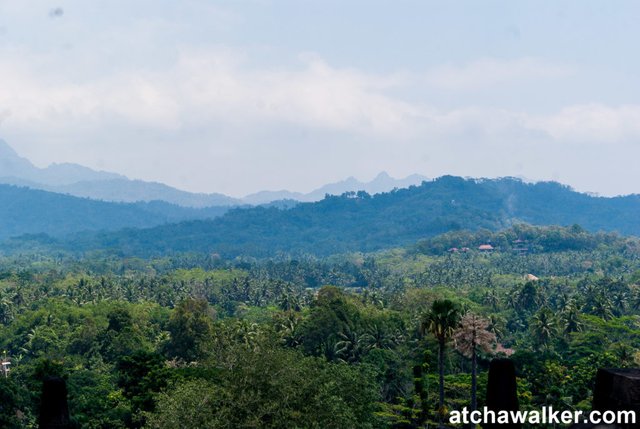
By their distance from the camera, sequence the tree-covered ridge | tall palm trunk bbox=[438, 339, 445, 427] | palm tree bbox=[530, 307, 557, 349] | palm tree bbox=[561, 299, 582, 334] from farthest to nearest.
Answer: palm tree bbox=[561, 299, 582, 334] < palm tree bbox=[530, 307, 557, 349] < tall palm trunk bbox=[438, 339, 445, 427] < the tree-covered ridge

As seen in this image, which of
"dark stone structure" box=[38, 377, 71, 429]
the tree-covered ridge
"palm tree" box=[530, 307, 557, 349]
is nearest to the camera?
"dark stone structure" box=[38, 377, 71, 429]

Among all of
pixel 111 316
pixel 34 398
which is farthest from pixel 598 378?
pixel 111 316

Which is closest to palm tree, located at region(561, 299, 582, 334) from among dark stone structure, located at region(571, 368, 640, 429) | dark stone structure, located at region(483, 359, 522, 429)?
dark stone structure, located at region(483, 359, 522, 429)

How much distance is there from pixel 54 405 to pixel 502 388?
4.38 meters

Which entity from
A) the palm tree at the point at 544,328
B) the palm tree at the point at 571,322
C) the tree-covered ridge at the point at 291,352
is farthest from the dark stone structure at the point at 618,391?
the palm tree at the point at 571,322

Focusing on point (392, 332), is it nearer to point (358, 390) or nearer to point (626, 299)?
point (358, 390)

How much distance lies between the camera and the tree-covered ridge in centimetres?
3447

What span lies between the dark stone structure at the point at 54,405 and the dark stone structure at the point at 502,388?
4.11 meters

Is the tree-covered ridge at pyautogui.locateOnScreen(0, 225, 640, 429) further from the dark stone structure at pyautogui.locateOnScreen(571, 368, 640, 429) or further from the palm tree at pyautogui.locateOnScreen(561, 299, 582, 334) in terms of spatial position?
the dark stone structure at pyautogui.locateOnScreen(571, 368, 640, 429)

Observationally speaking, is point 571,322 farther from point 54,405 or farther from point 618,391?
point 54,405

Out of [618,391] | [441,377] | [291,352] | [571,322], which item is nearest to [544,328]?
[571,322]

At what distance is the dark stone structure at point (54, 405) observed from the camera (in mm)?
7055

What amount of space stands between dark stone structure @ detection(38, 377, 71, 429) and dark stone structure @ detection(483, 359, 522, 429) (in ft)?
13.5

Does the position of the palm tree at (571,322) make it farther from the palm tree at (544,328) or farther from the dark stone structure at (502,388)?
the dark stone structure at (502,388)
